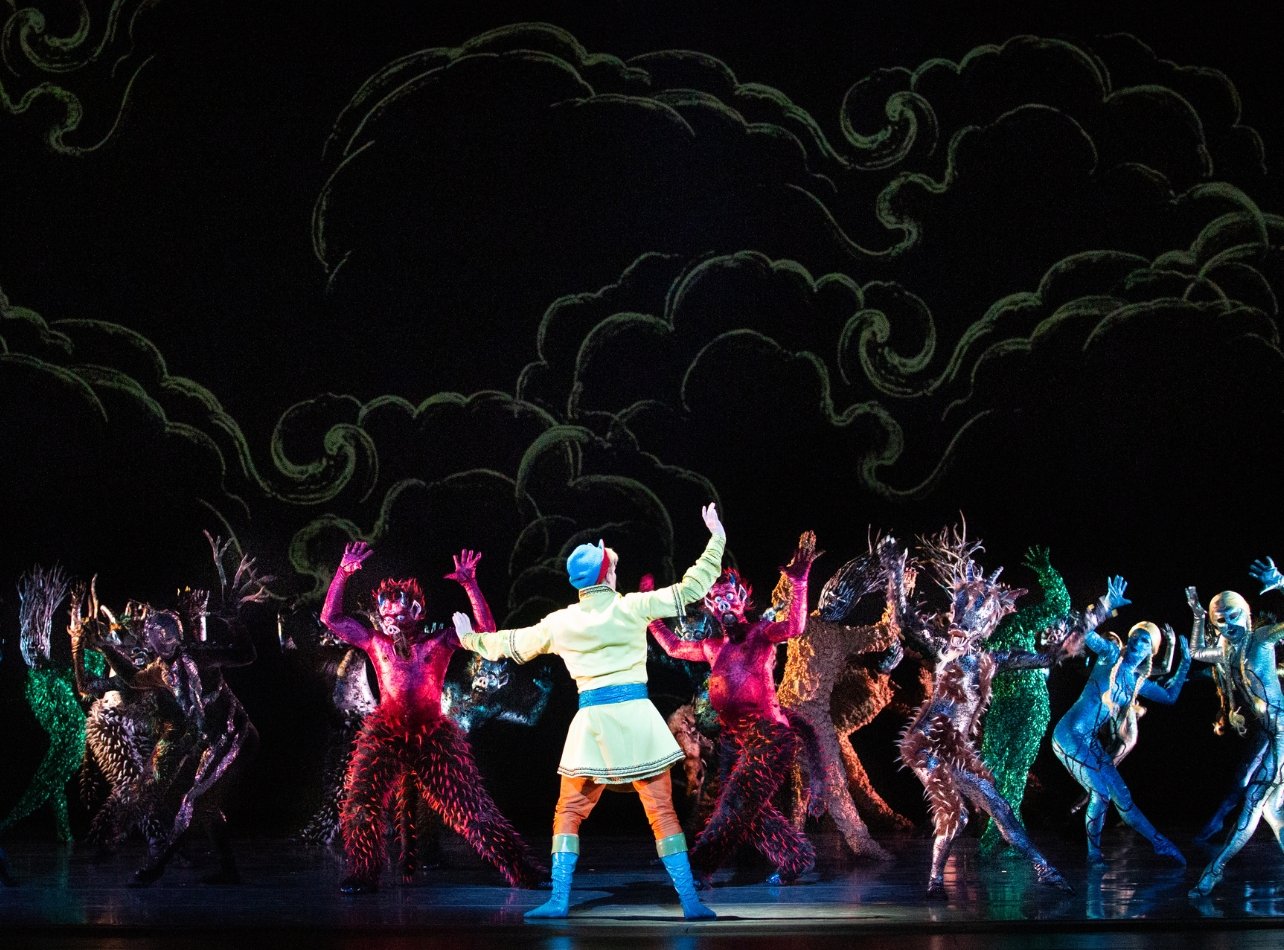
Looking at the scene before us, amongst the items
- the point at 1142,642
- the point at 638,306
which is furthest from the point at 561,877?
the point at 638,306

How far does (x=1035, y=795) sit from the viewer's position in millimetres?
9352

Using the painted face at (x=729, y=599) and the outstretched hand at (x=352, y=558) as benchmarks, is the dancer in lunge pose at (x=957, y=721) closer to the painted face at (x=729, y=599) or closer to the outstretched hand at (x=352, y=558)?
the painted face at (x=729, y=599)

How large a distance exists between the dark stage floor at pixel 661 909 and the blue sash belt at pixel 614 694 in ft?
2.54

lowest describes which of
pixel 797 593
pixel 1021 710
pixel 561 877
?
pixel 561 877

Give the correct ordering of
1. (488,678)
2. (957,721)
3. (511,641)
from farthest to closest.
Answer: (488,678) < (957,721) < (511,641)

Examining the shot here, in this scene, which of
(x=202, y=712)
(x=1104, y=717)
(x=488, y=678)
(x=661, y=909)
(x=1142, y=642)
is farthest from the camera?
(x=488, y=678)

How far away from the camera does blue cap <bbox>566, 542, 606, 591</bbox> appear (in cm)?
620

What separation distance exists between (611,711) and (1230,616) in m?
2.91

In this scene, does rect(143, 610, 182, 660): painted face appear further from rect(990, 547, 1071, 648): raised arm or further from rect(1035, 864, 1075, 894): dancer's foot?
rect(990, 547, 1071, 648): raised arm

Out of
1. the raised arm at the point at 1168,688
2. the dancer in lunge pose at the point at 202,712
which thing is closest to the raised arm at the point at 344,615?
the dancer in lunge pose at the point at 202,712

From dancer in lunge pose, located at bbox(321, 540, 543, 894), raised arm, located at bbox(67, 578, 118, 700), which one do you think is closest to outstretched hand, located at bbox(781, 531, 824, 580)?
dancer in lunge pose, located at bbox(321, 540, 543, 894)

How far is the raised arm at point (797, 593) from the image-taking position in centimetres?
713

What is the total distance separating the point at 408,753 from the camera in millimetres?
7129

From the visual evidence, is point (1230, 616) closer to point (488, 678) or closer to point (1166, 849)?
point (1166, 849)
